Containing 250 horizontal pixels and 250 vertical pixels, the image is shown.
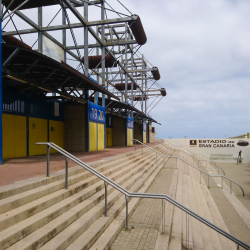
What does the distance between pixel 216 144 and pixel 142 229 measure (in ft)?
126

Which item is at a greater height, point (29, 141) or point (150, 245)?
point (29, 141)

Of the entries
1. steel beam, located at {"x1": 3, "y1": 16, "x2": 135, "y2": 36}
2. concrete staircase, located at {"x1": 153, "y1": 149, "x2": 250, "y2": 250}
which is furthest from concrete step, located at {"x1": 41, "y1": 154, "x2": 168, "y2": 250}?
steel beam, located at {"x1": 3, "y1": 16, "x2": 135, "y2": 36}

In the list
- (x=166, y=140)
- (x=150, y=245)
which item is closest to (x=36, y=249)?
(x=150, y=245)

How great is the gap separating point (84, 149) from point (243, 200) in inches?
385

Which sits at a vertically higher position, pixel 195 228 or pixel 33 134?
pixel 33 134

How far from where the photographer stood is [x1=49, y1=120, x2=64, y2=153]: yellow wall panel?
40.0 ft

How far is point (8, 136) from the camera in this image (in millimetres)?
9305

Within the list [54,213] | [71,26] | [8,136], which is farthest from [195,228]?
[71,26]

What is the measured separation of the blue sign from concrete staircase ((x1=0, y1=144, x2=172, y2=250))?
312 inches

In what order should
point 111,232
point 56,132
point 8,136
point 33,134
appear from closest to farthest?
point 111,232 → point 8,136 → point 33,134 → point 56,132

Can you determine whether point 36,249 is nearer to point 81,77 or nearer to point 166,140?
point 81,77

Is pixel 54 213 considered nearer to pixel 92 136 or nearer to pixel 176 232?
pixel 176 232

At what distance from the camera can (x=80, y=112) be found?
13.2 meters

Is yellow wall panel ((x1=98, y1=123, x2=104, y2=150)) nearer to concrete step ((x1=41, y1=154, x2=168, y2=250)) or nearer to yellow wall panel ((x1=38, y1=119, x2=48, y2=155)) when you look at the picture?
yellow wall panel ((x1=38, y1=119, x2=48, y2=155))
